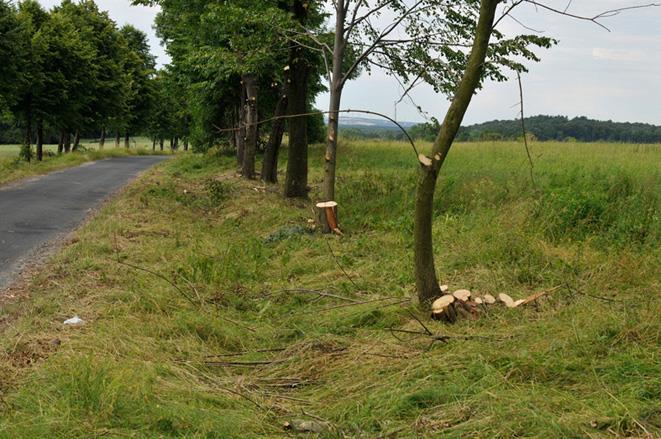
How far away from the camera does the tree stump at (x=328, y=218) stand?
10383 millimetres

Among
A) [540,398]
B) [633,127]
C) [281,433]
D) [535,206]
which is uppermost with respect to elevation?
[633,127]

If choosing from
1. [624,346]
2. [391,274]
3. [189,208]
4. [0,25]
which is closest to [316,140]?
[0,25]

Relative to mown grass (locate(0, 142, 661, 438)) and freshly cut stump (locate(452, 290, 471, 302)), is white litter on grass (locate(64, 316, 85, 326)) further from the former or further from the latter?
freshly cut stump (locate(452, 290, 471, 302))

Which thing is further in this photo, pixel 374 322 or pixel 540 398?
pixel 374 322

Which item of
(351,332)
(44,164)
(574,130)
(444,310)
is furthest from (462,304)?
(44,164)

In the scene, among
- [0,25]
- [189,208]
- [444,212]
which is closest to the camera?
[444,212]

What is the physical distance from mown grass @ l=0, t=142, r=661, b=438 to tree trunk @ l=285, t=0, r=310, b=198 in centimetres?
298

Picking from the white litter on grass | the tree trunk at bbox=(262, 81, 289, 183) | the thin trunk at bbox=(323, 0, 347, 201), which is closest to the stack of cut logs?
the white litter on grass

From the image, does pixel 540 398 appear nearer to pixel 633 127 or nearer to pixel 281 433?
pixel 281 433

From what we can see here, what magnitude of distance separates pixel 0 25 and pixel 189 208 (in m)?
10.8

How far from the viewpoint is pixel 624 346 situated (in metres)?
4.50

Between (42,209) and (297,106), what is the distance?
604 centimetres

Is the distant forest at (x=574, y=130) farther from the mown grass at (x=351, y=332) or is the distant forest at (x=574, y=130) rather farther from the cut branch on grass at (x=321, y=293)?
the cut branch on grass at (x=321, y=293)

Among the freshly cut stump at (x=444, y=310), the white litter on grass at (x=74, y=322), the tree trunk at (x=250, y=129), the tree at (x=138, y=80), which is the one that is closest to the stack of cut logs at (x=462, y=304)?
the freshly cut stump at (x=444, y=310)
